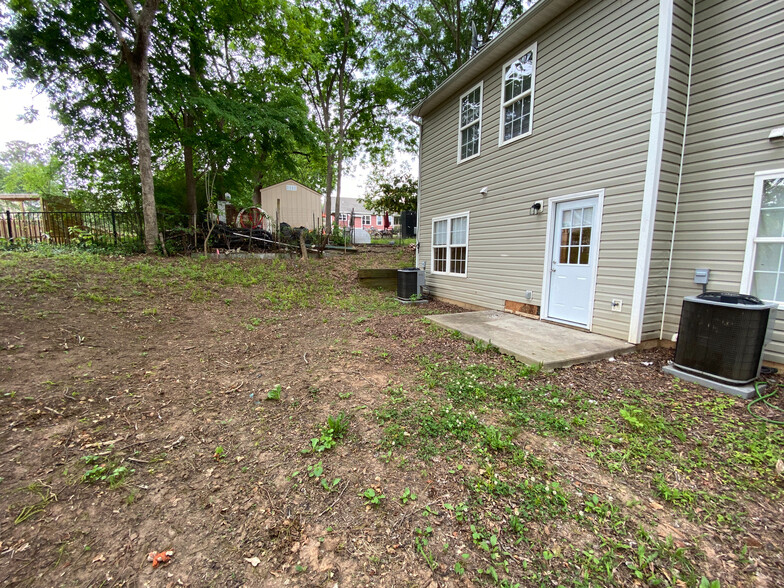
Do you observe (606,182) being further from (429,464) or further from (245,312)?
(245,312)

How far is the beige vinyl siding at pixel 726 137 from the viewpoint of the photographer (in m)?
3.37

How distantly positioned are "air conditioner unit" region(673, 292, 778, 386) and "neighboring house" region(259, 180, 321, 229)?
62.1 feet

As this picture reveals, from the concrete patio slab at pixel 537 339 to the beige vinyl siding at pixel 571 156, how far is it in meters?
0.41

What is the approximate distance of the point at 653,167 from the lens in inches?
154

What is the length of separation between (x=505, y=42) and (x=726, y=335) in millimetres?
5846

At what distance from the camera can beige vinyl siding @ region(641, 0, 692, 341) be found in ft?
12.7

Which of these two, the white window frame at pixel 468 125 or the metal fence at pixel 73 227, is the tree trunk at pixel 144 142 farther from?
the white window frame at pixel 468 125

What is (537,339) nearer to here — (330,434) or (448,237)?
(330,434)

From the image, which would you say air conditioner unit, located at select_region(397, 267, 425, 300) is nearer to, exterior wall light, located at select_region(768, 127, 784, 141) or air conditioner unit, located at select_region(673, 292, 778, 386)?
air conditioner unit, located at select_region(673, 292, 778, 386)

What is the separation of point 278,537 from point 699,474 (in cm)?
260

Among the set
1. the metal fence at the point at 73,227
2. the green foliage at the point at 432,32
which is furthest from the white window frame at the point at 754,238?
the green foliage at the point at 432,32

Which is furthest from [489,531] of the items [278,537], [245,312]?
[245,312]

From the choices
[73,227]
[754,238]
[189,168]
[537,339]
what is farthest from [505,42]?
[73,227]

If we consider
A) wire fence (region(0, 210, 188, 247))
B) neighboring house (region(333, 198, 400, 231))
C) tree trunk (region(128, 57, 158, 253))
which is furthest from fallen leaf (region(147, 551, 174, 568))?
neighboring house (region(333, 198, 400, 231))
